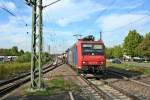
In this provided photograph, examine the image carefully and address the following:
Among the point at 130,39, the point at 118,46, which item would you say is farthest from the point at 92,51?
the point at 118,46

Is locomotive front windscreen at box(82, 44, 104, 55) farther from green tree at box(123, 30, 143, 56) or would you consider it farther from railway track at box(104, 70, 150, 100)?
green tree at box(123, 30, 143, 56)

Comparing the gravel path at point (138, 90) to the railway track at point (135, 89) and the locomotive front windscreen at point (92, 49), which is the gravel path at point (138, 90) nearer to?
the railway track at point (135, 89)

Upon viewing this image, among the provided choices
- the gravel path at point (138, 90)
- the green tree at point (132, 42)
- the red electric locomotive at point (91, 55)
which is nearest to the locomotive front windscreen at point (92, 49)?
the red electric locomotive at point (91, 55)

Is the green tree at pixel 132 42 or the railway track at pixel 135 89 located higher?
the green tree at pixel 132 42

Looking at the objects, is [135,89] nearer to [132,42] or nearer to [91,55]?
[91,55]

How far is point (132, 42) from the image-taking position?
423 ft

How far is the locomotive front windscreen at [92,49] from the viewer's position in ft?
102

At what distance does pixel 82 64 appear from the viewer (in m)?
30.8

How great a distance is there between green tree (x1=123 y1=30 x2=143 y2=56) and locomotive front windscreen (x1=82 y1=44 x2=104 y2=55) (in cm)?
9799

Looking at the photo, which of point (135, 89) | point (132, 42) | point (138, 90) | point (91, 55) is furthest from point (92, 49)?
point (132, 42)

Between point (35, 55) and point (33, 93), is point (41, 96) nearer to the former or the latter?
point (33, 93)

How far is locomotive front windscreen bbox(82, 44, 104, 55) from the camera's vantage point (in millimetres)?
31219

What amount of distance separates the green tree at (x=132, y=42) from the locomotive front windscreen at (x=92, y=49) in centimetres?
9799

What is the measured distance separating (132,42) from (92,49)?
99.5 m
